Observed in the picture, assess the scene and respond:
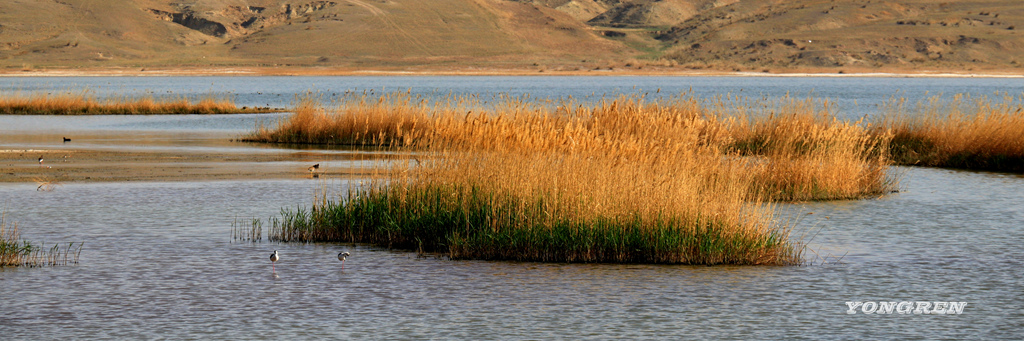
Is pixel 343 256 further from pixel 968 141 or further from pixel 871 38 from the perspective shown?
pixel 871 38

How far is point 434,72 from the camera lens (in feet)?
509

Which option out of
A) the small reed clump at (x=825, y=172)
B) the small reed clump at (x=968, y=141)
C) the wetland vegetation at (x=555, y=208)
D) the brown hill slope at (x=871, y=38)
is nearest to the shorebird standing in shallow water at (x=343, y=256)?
the wetland vegetation at (x=555, y=208)

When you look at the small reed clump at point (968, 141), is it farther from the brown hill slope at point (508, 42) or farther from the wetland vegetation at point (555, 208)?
the brown hill slope at point (508, 42)

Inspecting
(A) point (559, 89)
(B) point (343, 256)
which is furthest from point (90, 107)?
(A) point (559, 89)

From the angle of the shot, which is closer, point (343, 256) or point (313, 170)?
point (343, 256)

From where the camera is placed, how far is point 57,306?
33.6 feet

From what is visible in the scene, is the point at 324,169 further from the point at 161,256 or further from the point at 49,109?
the point at 49,109

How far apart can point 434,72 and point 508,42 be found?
108ft

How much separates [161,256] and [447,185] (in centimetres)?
371

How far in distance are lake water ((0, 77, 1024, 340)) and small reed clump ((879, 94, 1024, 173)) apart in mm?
8955

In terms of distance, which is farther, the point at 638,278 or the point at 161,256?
the point at 161,256

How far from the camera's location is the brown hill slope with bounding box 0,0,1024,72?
505 ft

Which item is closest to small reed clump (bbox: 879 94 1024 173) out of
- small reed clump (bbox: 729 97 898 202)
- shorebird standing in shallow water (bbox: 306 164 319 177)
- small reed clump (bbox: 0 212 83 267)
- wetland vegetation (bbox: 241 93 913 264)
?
small reed clump (bbox: 729 97 898 202)

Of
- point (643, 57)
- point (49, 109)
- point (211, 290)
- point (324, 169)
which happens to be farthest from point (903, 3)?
point (211, 290)
